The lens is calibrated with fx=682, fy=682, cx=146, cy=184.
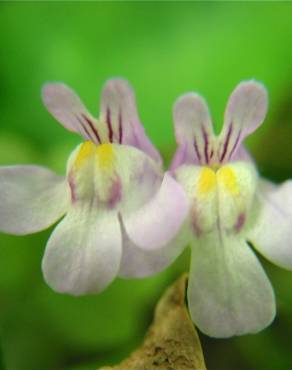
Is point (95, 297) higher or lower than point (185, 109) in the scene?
lower

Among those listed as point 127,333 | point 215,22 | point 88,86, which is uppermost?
point 215,22

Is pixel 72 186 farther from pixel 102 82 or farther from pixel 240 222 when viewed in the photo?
pixel 102 82

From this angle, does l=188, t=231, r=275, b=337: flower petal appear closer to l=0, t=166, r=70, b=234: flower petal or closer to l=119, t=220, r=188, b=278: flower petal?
l=119, t=220, r=188, b=278: flower petal

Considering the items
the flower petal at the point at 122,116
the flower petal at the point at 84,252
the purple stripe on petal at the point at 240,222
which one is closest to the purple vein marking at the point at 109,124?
the flower petal at the point at 122,116

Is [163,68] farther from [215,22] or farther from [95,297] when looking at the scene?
[95,297]

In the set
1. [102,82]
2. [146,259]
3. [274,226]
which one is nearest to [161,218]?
[146,259]

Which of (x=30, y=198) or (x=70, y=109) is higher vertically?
(x=70, y=109)

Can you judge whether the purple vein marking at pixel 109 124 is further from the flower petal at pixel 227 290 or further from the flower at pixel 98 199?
the flower petal at pixel 227 290

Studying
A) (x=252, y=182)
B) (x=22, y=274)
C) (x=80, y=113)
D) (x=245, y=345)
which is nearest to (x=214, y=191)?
(x=252, y=182)
